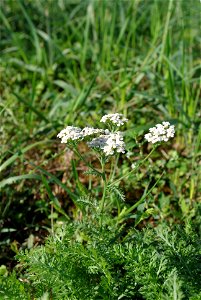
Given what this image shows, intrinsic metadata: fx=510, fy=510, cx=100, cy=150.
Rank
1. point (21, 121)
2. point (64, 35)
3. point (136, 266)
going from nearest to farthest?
point (136, 266)
point (21, 121)
point (64, 35)

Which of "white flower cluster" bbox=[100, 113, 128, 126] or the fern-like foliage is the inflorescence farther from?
the fern-like foliage

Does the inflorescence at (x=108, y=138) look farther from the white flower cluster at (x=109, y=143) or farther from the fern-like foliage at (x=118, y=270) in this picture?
the fern-like foliage at (x=118, y=270)

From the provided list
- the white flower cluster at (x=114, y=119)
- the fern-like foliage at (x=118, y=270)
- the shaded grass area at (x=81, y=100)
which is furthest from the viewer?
the shaded grass area at (x=81, y=100)

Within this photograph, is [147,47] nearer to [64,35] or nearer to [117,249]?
[64,35]

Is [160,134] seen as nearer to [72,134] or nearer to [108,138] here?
[108,138]

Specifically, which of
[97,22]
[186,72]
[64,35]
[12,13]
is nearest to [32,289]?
[186,72]

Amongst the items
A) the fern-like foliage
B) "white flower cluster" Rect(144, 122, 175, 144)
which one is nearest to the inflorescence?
"white flower cluster" Rect(144, 122, 175, 144)

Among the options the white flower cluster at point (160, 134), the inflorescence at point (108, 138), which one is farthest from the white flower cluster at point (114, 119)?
the white flower cluster at point (160, 134)
